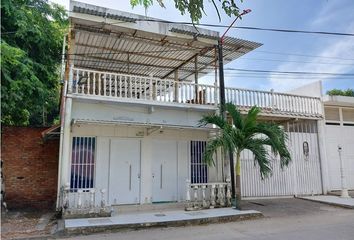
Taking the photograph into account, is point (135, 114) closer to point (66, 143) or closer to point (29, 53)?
point (66, 143)

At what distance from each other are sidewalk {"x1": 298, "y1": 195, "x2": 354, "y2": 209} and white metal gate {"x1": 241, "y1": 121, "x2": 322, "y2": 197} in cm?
70

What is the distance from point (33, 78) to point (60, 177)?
3.40m

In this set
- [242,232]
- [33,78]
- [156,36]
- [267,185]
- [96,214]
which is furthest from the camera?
[267,185]

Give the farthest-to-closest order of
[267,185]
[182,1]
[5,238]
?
Answer: [267,185]
[5,238]
[182,1]

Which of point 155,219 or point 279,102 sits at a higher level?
point 279,102

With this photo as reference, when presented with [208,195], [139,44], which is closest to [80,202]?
[208,195]

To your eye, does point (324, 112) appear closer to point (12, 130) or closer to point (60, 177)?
point (60, 177)

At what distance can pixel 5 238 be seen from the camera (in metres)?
7.21

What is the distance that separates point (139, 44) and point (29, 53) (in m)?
4.02

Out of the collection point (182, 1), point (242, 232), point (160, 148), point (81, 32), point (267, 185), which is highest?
point (81, 32)

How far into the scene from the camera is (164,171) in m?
11.7

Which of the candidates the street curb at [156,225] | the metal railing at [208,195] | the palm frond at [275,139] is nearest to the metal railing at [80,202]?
the street curb at [156,225]

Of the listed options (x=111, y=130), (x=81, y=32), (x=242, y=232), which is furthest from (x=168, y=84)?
(x=242, y=232)

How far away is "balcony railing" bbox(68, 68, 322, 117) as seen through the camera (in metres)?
10.5
